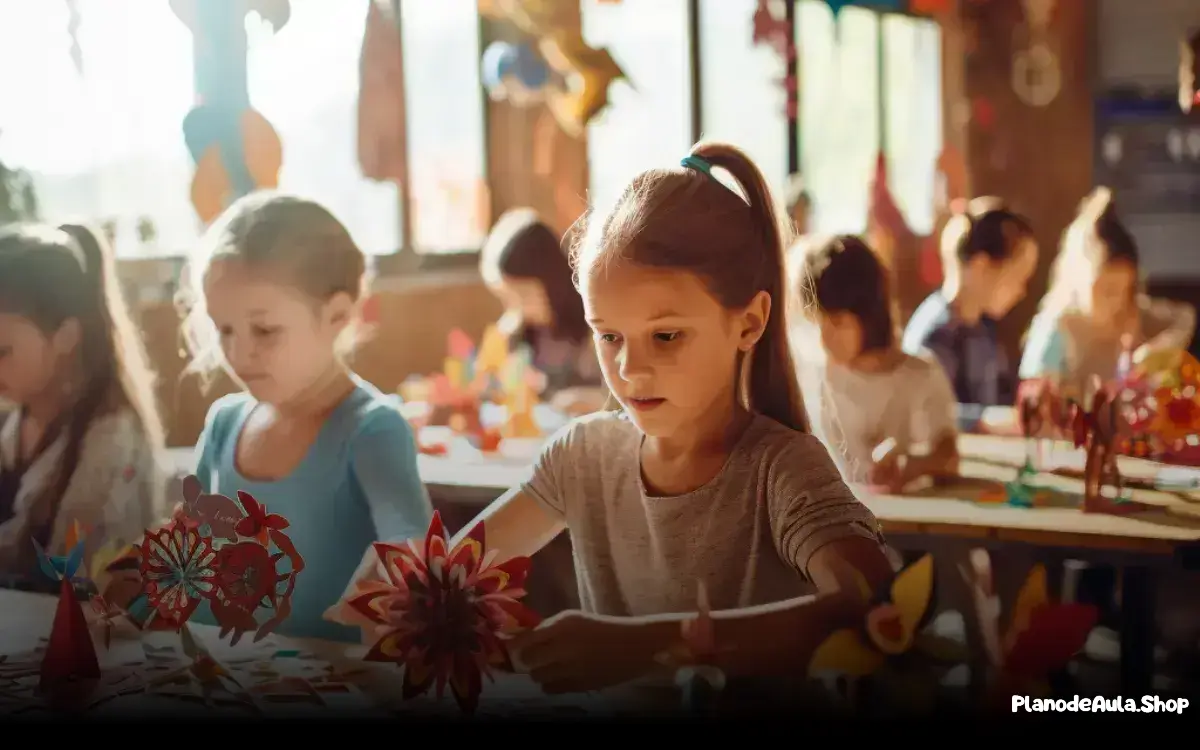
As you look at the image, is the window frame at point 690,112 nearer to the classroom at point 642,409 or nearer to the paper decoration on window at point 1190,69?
the classroom at point 642,409

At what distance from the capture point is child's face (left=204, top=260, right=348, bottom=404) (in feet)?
3.65

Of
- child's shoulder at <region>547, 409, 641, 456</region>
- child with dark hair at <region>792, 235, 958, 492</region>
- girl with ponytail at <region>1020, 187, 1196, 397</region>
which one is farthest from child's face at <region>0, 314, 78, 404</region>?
girl with ponytail at <region>1020, 187, 1196, 397</region>

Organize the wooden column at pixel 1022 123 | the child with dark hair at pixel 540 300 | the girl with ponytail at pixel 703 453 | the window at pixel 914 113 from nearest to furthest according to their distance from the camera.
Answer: the girl with ponytail at pixel 703 453, the wooden column at pixel 1022 123, the window at pixel 914 113, the child with dark hair at pixel 540 300

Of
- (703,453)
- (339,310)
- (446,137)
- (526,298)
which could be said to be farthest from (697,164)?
(446,137)

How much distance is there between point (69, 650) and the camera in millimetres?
1198

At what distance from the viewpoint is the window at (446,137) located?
1.67 meters

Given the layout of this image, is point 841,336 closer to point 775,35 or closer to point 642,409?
point 642,409

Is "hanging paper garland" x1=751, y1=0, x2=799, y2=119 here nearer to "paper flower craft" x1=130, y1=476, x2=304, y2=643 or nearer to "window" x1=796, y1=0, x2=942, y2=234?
"window" x1=796, y1=0, x2=942, y2=234

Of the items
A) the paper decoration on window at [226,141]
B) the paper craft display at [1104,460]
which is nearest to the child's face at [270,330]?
the paper decoration on window at [226,141]

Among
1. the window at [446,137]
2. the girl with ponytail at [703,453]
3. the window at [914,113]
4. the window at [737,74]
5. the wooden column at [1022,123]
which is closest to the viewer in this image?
the girl with ponytail at [703,453]

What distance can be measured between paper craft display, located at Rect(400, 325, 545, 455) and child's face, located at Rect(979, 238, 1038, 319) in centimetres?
55

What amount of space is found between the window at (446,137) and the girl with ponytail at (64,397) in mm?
530

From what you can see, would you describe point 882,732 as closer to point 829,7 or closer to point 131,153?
point 829,7

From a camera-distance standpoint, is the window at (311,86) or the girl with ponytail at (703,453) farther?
the window at (311,86)
